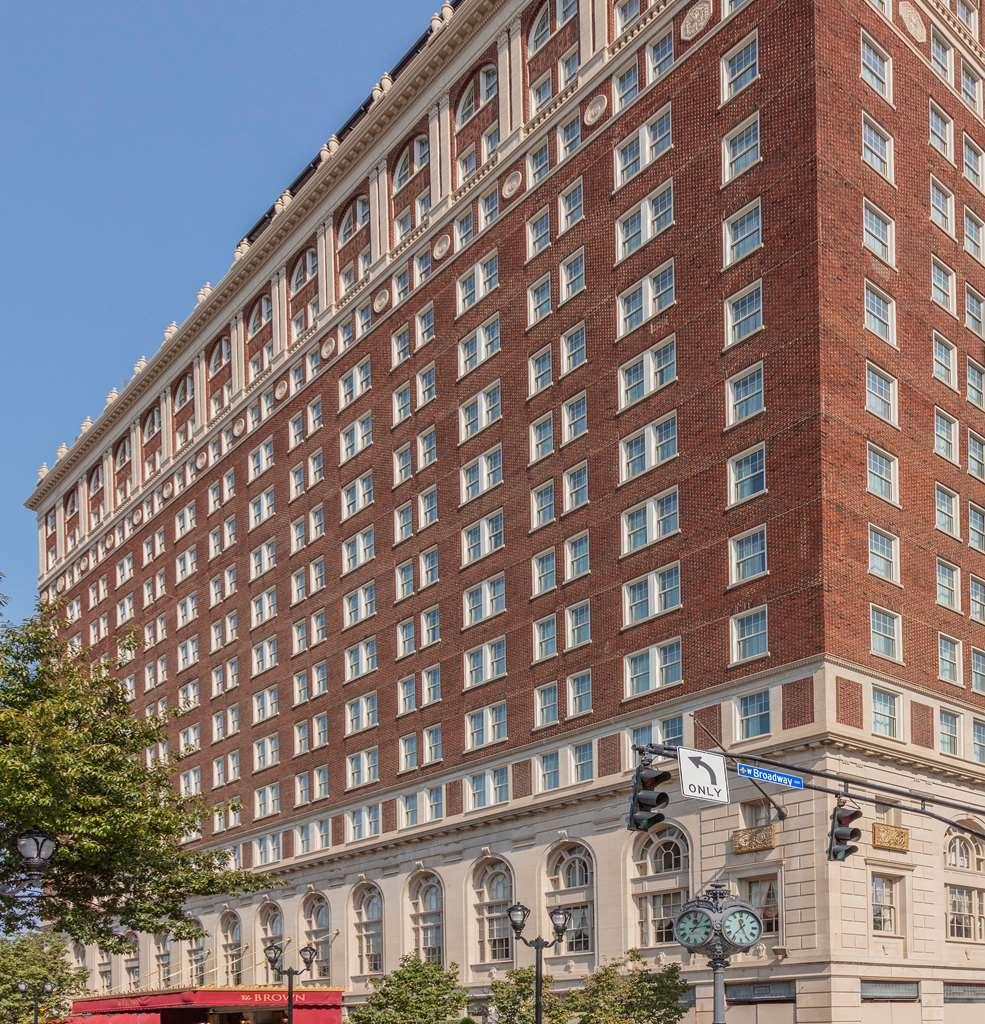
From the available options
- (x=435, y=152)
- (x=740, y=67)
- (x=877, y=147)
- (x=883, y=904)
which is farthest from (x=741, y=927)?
(x=435, y=152)

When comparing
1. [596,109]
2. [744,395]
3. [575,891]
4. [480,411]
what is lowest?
[575,891]

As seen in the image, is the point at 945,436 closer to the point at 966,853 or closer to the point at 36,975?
the point at 966,853

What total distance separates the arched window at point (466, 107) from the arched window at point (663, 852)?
3678 centimetres

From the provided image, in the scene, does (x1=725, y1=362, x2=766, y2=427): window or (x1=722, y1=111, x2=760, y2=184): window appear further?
(x1=722, y1=111, x2=760, y2=184): window

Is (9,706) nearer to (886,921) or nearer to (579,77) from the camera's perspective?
(886,921)

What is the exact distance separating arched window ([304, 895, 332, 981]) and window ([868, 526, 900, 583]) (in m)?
37.9

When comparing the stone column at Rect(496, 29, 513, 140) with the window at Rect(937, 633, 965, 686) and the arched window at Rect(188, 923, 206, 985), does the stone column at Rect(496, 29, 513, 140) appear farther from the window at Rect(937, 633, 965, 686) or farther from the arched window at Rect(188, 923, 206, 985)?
the arched window at Rect(188, 923, 206, 985)

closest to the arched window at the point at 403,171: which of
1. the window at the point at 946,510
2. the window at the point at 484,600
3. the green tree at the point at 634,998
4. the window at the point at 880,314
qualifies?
the window at the point at 484,600

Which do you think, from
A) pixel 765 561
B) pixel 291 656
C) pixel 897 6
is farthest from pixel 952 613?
pixel 291 656

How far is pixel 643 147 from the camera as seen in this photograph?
6619 cm

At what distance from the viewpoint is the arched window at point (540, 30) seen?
73750mm

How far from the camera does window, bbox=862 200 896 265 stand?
59.9m

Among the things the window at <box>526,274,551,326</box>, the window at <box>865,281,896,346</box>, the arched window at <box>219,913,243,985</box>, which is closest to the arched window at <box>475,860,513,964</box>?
the window at <box>526,274,551,326</box>

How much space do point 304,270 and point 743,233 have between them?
40.7 metres
